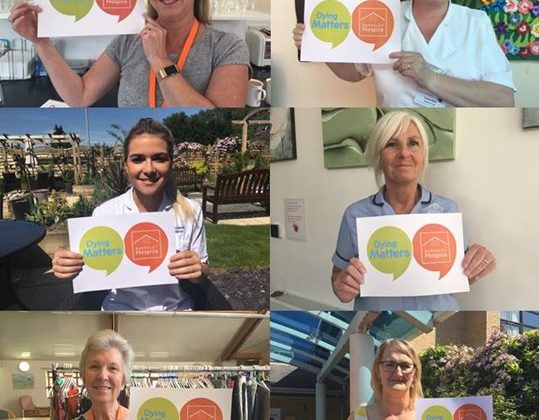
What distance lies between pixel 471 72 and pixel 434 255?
0.67m

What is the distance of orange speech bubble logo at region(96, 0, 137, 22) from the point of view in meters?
2.30

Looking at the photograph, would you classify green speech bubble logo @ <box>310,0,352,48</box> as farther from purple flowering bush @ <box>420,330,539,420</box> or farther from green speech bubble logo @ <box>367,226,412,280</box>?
purple flowering bush @ <box>420,330,539,420</box>

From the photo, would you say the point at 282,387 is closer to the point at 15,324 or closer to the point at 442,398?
the point at 442,398

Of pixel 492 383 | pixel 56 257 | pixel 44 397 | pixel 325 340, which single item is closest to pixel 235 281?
pixel 325 340

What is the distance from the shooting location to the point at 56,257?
235cm

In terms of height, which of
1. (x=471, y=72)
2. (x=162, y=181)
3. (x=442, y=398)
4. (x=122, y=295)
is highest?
(x=471, y=72)

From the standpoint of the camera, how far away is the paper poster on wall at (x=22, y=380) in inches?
93.9

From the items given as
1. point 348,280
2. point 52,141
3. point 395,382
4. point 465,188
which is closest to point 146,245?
point 52,141

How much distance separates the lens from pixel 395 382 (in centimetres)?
246

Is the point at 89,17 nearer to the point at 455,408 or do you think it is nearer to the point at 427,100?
the point at 427,100

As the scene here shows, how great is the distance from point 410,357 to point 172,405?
2.91 ft

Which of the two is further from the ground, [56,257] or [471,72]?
[471,72]

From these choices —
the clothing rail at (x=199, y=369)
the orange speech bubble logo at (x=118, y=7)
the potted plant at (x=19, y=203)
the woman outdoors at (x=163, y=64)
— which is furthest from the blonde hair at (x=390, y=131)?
the potted plant at (x=19, y=203)

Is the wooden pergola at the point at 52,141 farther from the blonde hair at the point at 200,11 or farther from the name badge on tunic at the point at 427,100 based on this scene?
the name badge on tunic at the point at 427,100
